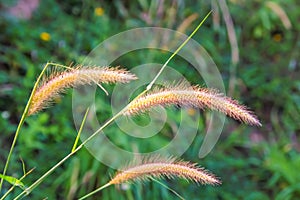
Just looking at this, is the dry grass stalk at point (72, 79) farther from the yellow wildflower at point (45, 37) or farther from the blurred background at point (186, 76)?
the yellow wildflower at point (45, 37)

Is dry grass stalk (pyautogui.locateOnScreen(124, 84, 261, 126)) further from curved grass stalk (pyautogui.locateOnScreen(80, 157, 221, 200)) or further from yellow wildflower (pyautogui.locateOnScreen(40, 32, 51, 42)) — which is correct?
yellow wildflower (pyautogui.locateOnScreen(40, 32, 51, 42))

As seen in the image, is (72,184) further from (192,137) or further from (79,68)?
(79,68)

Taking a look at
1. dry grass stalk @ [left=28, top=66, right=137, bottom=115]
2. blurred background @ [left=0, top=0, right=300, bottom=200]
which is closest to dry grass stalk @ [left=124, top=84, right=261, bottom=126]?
dry grass stalk @ [left=28, top=66, right=137, bottom=115]

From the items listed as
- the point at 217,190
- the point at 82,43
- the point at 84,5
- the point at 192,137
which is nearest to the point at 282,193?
the point at 217,190

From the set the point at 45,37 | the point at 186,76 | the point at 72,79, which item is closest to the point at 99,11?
the point at 45,37

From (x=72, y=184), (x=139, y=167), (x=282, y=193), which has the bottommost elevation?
(x=282, y=193)

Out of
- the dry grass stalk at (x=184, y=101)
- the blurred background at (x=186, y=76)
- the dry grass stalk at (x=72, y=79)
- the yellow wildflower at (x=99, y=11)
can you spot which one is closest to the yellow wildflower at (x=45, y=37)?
the blurred background at (x=186, y=76)
